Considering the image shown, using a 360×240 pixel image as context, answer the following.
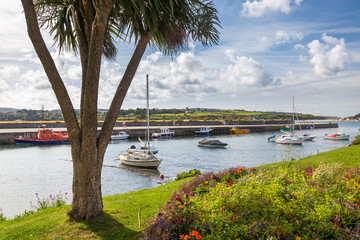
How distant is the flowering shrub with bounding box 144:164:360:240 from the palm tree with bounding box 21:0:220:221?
2225 millimetres

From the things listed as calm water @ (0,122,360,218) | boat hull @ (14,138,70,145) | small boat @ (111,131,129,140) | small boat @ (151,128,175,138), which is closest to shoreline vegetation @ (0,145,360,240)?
calm water @ (0,122,360,218)

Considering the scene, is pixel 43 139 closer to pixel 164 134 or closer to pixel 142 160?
pixel 164 134

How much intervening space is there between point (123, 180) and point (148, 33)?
15958mm

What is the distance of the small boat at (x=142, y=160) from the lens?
24109 mm

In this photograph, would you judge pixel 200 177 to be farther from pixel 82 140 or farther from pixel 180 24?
pixel 180 24

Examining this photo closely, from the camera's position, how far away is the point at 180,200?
407 cm

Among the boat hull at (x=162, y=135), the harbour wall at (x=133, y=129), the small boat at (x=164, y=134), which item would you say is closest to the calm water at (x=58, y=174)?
the harbour wall at (x=133, y=129)

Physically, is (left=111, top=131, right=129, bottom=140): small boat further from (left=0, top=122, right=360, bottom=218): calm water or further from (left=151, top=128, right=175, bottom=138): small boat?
(left=0, top=122, right=360, bottom=218): calm water

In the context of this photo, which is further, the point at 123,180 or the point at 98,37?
the point at 123,180

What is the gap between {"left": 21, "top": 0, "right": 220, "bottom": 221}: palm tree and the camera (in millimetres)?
5246

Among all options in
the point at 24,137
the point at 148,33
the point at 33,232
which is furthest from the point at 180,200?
the point at 24,137

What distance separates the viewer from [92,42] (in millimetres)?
5285

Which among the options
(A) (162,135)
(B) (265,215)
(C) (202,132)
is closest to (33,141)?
(A) (162,135)

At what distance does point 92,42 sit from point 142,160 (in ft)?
66.1
